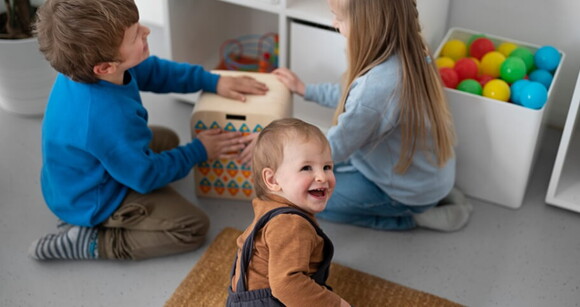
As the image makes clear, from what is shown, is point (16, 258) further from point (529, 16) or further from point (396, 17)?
point (529, 16)

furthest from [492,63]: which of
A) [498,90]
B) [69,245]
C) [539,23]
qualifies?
[69,245]

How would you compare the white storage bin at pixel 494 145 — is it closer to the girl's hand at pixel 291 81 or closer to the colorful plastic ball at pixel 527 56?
the colorful plastic ball at pixel 527 56

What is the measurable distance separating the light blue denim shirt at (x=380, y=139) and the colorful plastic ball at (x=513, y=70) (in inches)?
10.3

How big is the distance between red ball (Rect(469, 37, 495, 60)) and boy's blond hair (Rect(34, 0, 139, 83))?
0.88 m

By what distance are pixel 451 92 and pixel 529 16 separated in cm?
41

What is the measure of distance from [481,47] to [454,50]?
0.23 ft

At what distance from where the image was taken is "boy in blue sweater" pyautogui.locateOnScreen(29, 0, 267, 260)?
1.38 metres

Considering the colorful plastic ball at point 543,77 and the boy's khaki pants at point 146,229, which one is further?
the colorful plastic ball at point 543,77

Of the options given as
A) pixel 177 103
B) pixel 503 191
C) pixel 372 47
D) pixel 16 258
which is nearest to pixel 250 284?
pixel 372 47

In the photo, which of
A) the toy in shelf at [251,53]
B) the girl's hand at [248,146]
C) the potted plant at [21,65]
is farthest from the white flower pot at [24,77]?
the girl's hand at [248,146]

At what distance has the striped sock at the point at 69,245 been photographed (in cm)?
156

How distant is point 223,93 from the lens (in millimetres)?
1655

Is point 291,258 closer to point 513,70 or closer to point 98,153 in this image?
point 98,153

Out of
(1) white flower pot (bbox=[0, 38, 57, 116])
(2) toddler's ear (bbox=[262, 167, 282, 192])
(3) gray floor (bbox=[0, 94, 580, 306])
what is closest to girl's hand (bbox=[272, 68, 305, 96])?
(3) gray floor (bbox=[0, 94, 580, 306])
